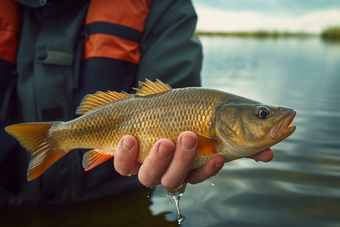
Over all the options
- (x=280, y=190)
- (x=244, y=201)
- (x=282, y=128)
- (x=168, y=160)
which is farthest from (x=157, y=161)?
(x=280, y=190)

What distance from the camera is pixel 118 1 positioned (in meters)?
2.63

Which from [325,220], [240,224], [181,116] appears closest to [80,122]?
[181,116]

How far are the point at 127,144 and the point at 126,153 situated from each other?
0.22 feet

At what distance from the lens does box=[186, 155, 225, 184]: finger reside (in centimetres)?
174

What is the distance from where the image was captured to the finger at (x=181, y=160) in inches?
63.9

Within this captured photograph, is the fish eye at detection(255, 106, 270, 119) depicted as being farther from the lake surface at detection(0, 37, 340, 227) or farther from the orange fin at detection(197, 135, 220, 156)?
the lake surface at detection(0, 37, 340, 227)

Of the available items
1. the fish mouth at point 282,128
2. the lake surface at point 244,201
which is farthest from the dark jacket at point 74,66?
the fish mouth at point 282,128

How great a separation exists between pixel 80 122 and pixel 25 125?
1.26ft

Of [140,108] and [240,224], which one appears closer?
[140,108]

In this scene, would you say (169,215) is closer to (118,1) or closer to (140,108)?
(140,108)

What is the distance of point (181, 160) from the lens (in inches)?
67.6

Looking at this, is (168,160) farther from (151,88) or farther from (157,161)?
(151,88)

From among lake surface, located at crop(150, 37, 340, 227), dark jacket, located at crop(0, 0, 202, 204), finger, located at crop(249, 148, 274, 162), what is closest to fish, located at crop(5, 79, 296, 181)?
finger, located at crop(249, 148, 274, 162)

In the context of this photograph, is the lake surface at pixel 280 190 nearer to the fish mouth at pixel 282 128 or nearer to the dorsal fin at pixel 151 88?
the fish mouth at pixel 282 128
